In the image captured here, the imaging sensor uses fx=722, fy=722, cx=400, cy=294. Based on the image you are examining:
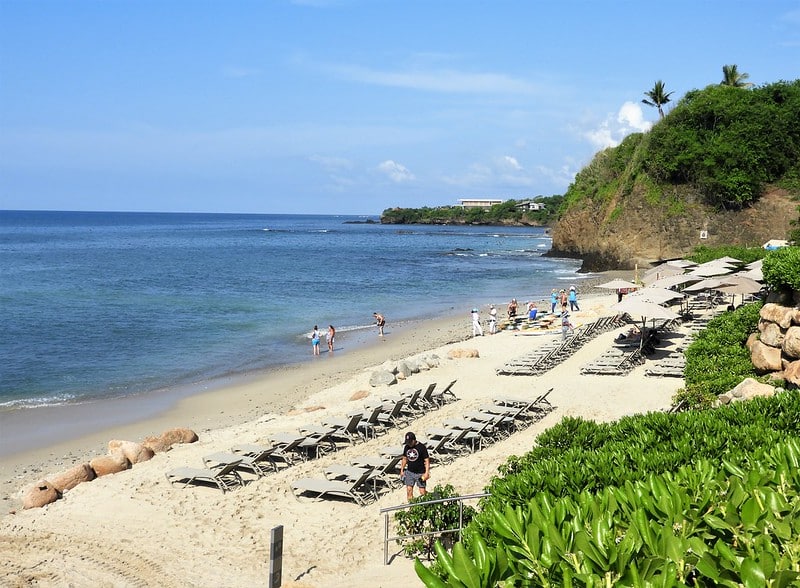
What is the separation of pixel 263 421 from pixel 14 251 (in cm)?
8237

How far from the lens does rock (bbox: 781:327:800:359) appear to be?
14227 mm

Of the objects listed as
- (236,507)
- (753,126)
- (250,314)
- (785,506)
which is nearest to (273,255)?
(250,314)

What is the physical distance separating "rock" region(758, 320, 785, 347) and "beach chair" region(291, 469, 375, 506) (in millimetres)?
9123

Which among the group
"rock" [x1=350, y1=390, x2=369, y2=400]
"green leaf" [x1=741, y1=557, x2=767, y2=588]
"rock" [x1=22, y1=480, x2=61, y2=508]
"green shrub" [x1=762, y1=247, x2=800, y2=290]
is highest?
"green shrub" [x1=762, y1=247, x2=800, y2=290]

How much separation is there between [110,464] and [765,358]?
13.5 m

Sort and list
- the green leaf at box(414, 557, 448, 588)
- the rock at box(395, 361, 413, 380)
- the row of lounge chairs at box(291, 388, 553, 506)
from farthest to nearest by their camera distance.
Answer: the rock at box(395, 361, 413, 380), the row of lounge chairs at box(291, 388, 553, 506), the green leaf at box(414, 557, 448, 588)

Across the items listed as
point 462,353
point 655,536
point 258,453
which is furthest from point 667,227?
point 655,536

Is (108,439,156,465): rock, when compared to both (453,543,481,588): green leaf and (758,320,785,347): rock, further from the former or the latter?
(758,320,785,347): rock

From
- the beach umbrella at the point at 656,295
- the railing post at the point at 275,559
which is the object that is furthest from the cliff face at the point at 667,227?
the railing post at the point at 275,559

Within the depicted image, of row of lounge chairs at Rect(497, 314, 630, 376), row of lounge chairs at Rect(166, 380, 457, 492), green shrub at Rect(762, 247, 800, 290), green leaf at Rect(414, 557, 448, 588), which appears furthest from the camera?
row of lounge chairs at Rect(497, 314, 630, 376)

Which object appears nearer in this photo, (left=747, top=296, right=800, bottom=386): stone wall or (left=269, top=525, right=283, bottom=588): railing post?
(left=269, top=525, right=283, bottom=588): railing post

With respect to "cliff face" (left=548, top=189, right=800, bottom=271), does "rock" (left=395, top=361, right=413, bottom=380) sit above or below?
below

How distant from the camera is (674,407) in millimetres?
14266

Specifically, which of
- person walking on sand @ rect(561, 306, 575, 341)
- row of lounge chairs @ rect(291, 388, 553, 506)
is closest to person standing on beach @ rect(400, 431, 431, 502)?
row of lounge chairs @ rect(291, 388, 553, 506)
